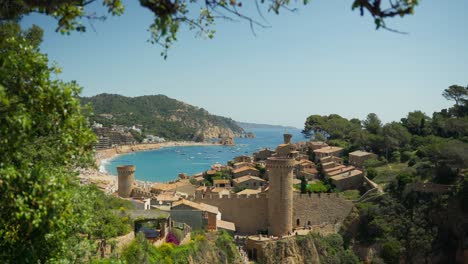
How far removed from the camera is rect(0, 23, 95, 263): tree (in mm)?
3957

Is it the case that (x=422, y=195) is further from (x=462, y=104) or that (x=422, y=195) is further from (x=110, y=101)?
(x=110, y=101)

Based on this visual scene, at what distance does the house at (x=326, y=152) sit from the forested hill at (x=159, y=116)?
92627mm

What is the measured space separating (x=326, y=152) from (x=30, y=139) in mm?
37255

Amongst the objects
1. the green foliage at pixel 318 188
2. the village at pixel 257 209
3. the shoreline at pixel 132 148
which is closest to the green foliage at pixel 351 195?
the village at pixel 257 209

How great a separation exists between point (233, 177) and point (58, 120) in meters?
35.6

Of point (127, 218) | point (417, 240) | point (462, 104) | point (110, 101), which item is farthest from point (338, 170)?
point (110, 101)

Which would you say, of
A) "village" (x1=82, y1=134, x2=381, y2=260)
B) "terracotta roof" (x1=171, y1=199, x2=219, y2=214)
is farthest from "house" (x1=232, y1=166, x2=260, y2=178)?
"terracotta roof" (x1=171, y1=199, x2=219, y2=214)

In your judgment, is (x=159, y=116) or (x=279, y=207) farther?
(x=159, y=116)

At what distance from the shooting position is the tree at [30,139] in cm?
396

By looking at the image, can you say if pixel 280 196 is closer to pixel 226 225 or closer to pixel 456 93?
pixel 226 225

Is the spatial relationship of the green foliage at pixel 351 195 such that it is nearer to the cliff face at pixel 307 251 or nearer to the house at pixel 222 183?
the cliff face at pixel 307 251

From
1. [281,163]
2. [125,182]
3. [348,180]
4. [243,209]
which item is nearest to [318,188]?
[348,180]

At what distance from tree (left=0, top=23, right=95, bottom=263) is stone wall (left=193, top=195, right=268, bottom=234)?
19.2 meters

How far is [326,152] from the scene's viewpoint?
132 ft
